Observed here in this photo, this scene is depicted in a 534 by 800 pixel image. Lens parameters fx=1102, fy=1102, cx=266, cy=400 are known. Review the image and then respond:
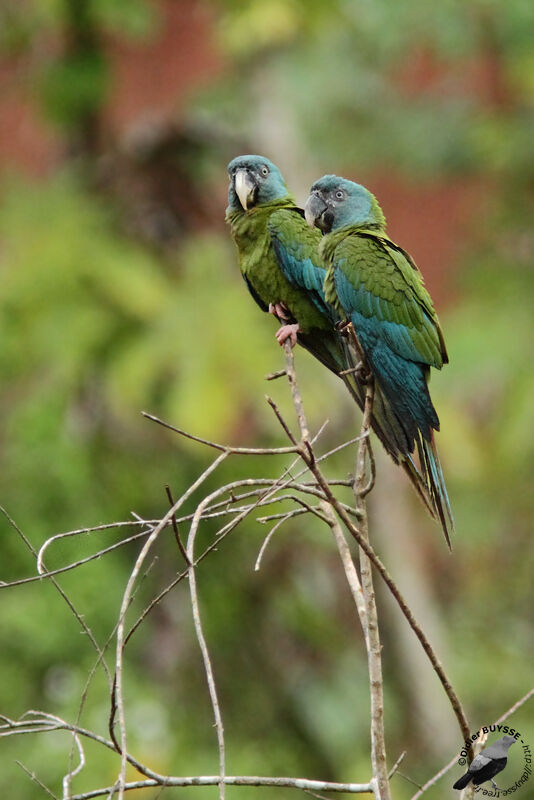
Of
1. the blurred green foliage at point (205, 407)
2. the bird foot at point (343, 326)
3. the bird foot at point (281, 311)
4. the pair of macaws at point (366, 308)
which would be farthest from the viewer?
the blurred green foliage at point (205, 407)

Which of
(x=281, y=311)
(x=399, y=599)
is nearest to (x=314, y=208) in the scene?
(x=281, y=311)

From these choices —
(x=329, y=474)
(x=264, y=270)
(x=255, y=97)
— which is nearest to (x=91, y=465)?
(x=329, y=474)

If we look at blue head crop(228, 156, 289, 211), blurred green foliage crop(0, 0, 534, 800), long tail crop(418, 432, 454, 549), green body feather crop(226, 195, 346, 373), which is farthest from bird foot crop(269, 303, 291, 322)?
blurred green foliage crop(0, 0, 534, 800)

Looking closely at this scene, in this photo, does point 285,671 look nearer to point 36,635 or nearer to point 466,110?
point 36,635

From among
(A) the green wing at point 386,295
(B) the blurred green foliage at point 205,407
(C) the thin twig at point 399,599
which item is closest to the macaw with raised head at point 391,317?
(A) the green wing at point 386,295

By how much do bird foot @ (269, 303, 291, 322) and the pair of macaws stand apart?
5 centimetres

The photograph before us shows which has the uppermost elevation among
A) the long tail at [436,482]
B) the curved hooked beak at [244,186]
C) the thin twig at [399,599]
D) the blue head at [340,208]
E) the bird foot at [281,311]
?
the curved hooked beak at [244,186]

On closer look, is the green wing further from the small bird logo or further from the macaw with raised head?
the small bird logo

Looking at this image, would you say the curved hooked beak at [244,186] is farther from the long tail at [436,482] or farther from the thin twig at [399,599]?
the thin twig at [399,599]

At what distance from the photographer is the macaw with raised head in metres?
2.39

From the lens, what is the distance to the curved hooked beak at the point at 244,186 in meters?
2.94

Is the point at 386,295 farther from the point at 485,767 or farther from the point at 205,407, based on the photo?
the point at 205,407

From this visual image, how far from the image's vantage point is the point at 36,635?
561 centimetres

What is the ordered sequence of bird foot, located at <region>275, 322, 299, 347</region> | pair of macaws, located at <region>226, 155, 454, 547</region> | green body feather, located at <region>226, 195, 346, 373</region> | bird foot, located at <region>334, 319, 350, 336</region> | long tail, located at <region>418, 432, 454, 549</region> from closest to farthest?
1. long tail, located at <region>418, 432, 454, 549</region>
2. pair of macaws, located at <region>226, 155, 454, 547</region>
3. bird foot, located at <region>334, 319, 350, 336</region>
4. bird foot, located at <region>275, 322, 299, 347</region>
5. green body feather, located at <region>226, 195, 346, 373</region>
